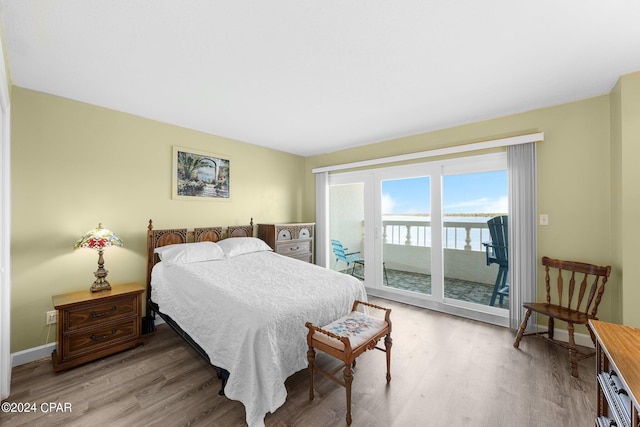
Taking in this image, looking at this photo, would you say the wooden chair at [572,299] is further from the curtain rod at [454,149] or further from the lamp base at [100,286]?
the lamp base at [100,286]

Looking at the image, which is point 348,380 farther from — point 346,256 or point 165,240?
point 346,256

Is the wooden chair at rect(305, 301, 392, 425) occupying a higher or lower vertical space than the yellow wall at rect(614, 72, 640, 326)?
lower

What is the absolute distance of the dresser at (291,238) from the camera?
13.4 feet

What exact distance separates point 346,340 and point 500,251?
261cm

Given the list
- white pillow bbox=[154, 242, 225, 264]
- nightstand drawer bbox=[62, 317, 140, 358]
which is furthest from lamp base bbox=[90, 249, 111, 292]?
white pillow bbox=[154, 242, 225, 264]

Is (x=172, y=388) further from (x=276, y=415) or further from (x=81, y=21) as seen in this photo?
(x=81, y=21)

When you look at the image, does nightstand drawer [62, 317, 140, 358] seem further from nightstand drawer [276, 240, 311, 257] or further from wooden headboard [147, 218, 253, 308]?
nightstand drawer [276, 240, 311, 257]

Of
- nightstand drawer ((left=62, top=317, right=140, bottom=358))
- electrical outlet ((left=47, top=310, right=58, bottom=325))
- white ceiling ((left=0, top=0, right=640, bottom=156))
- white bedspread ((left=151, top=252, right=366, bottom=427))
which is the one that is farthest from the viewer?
electrical outlet ((left=47, top=310, right=58, bottom=325))

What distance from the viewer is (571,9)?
4.85 ft

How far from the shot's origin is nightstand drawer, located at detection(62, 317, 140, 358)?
2232mm

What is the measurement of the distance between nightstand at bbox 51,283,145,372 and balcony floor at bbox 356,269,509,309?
11.1 feet

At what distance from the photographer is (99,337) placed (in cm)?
239

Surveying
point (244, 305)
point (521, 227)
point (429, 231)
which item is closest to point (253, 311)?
point (244, 305)

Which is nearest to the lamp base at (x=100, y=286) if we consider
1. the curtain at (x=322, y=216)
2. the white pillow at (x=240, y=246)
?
the white pillow at (x=240, y=246)
